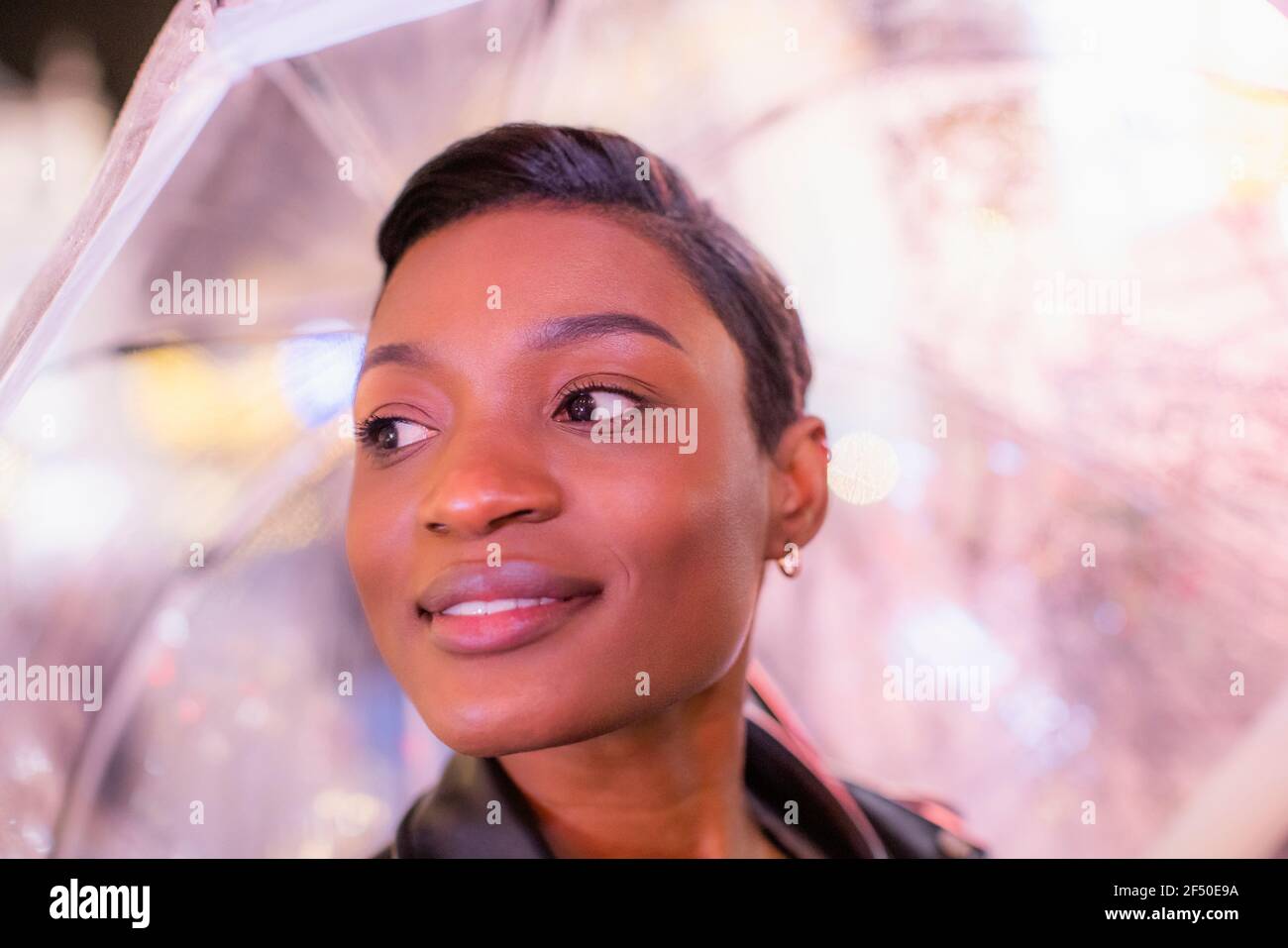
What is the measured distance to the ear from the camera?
174cm

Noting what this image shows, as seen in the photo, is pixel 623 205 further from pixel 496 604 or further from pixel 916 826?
pixel 916 826

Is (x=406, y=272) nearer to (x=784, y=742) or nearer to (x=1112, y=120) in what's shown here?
(x=784, y=742)

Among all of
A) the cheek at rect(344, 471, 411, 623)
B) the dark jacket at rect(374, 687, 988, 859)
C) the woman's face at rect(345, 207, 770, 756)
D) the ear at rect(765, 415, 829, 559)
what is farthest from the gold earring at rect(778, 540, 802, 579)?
the cheek at rect(344, 471, 411, 623)

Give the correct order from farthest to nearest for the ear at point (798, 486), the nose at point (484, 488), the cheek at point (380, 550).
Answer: the ear at point (798, 486), the cheek at point (380, 550), the nose at point (484, 488)

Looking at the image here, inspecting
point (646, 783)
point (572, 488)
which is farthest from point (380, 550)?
point (646, 783)

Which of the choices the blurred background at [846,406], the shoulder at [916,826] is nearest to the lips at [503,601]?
the blurred background at [846,406]

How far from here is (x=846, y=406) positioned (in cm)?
193

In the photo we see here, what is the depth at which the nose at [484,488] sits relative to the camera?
1513 millimetres

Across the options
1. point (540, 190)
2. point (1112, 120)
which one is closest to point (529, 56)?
point (540, 190)

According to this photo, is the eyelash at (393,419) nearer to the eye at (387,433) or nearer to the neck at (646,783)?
the eye at (387,433)

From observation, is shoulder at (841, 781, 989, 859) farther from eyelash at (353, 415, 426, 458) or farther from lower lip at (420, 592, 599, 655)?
eyelash at (353, 415, 426, 458)

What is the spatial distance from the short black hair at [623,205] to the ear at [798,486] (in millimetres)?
39

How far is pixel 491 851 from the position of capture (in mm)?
1700
